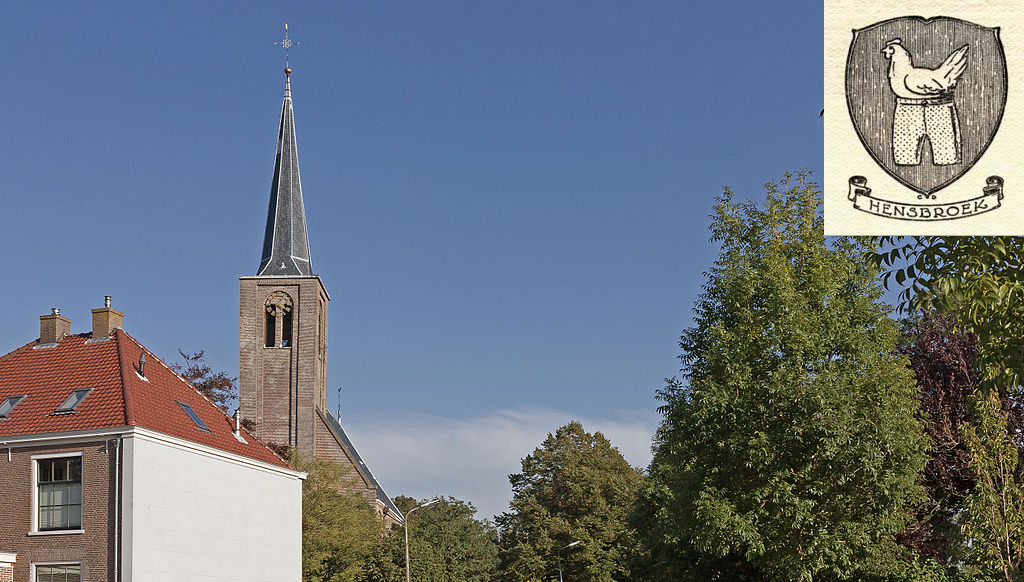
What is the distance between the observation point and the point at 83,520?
31.2m

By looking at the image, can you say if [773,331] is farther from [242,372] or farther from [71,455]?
[242,372]

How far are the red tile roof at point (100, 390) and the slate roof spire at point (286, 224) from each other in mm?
38695

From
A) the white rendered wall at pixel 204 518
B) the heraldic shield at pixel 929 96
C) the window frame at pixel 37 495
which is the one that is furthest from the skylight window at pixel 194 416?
the heraldic shield at pixel 929 96

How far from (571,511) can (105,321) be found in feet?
124

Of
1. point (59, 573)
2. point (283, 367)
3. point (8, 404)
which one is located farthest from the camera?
point (283, 367)

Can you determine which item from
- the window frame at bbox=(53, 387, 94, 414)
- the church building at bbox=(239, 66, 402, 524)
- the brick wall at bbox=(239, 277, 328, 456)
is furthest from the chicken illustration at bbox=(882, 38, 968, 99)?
the brick wall at bbox=(239, 277, 328, 456)

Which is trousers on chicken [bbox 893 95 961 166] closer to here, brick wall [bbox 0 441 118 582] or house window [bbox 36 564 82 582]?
brick wall [bbox 0 441 118 582]

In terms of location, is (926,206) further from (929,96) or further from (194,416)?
(194,416)

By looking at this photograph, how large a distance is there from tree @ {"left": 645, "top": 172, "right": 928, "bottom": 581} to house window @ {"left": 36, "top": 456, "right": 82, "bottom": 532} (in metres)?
17.5

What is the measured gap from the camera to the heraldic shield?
8.18 ft

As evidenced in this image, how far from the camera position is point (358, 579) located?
53188 mm

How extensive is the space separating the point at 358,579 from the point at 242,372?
87.3 feet

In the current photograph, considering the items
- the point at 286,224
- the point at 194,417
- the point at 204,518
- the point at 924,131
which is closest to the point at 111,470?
the point at 204,518

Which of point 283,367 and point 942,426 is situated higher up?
point 283,367
